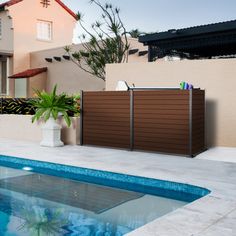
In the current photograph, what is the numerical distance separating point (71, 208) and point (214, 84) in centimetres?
620

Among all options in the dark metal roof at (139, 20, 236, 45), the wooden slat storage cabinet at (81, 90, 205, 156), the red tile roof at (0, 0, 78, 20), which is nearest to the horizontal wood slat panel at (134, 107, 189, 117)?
the wooden slat storage cabinet at (81, 90, 205, 156)

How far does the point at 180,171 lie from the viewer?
24.0 feet

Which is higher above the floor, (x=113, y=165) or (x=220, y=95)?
(x=220, y=95)

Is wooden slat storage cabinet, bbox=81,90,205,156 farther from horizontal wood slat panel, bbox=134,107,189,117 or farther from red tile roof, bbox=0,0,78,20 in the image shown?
red tile roof, bbox=0,0,78,20

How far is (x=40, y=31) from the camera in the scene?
26031mm

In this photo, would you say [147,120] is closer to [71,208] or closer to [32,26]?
[71,208]

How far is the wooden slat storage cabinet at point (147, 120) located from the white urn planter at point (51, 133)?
72 cm

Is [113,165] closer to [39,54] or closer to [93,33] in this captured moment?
[93,33]

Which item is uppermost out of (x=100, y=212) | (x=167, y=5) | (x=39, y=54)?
(x=167, y=5)

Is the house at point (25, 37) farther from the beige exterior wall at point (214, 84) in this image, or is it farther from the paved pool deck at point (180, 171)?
the beige exterior wall at point (214, 84)

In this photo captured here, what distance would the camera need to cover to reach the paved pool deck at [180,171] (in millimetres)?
4184

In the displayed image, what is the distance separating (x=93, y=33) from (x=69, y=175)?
12185 millimetres

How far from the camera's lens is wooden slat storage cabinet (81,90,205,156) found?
361 inches

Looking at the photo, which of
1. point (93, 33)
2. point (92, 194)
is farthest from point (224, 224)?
point (93, 33)
